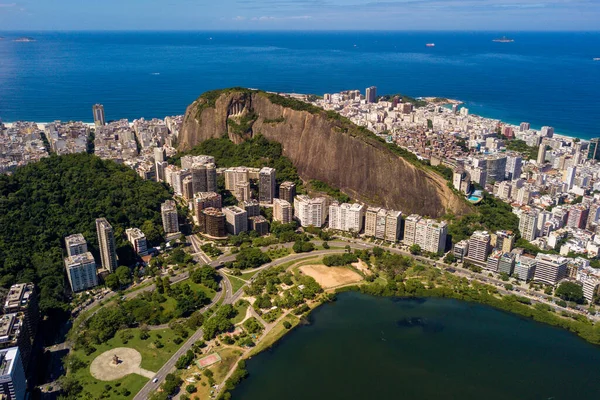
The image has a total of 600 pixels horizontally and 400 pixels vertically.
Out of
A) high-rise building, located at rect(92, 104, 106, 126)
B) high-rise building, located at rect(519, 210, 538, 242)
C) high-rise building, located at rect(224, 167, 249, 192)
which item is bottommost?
high-rise building, located at rect(519, 210, 538, 242)

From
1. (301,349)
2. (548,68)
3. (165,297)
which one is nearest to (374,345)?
(301,349)

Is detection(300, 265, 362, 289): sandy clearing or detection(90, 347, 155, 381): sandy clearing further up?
detection(300, 265, 362, 289): sandy clearing

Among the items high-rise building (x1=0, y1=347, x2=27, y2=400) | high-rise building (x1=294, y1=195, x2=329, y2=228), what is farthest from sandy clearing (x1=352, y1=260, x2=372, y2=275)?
high-rise building (x1=0, y1=347, x2=27, y2=400)

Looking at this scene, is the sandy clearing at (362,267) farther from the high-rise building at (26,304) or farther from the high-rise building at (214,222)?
the high-rise building at (26,304)

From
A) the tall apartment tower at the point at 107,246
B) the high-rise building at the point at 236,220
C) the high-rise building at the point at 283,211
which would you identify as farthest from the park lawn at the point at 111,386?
the high-rise building at the point at 283,211

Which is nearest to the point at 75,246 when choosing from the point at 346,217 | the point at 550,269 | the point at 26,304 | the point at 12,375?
the point at 26,304

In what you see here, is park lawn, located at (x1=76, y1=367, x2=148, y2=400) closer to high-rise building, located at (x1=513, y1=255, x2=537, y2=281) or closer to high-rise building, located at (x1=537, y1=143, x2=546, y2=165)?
high-rise building, located at (x1=513, y1=255, x2=537, y2=281)
